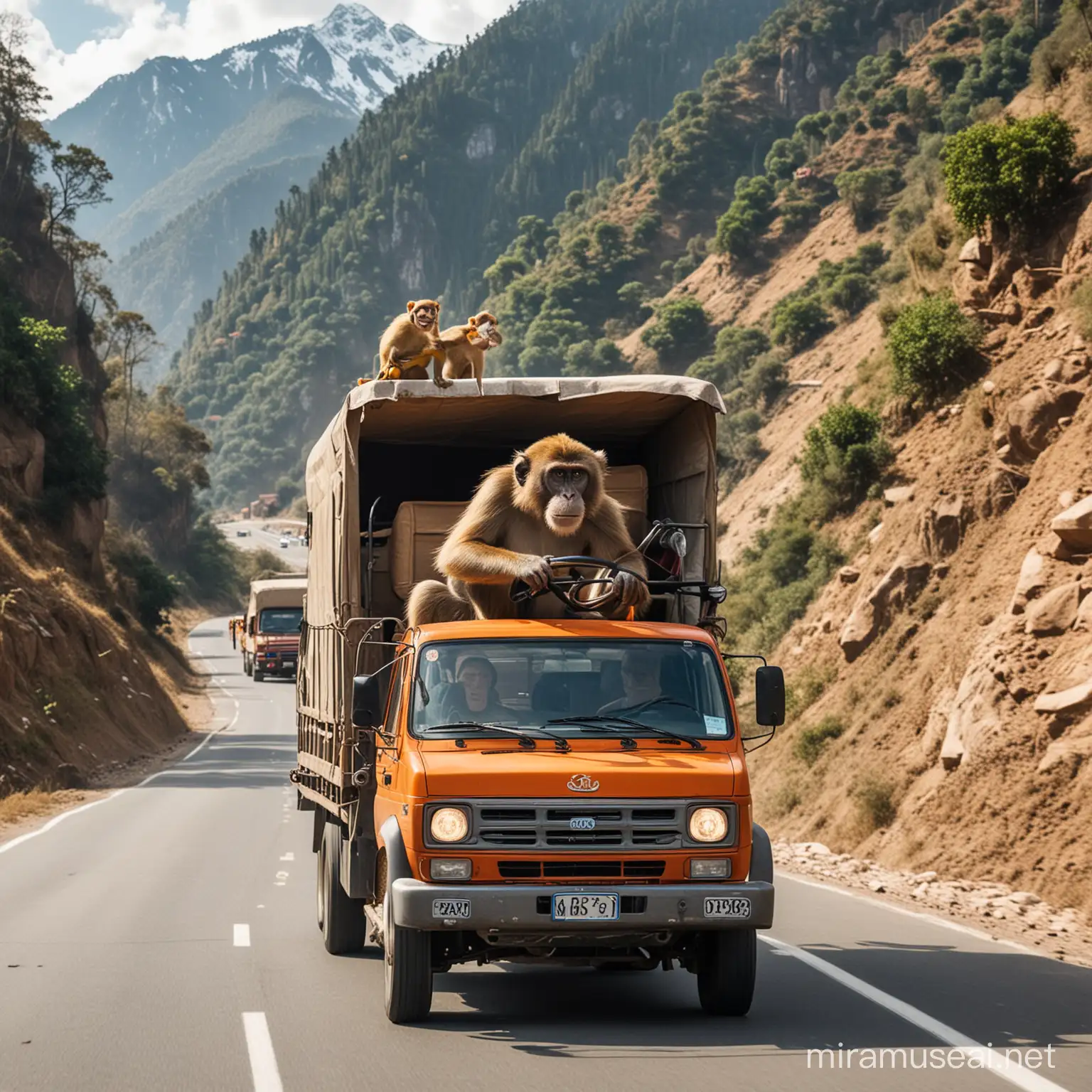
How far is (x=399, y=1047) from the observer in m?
7.80

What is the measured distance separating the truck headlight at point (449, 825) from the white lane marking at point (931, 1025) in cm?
260

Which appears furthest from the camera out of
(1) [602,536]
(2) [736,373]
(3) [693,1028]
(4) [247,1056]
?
(2) [736,373]

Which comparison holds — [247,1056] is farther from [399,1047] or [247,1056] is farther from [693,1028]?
[693,1028]

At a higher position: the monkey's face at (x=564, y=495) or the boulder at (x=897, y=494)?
the boulder at (x=897, y=494)

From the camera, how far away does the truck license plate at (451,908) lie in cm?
778

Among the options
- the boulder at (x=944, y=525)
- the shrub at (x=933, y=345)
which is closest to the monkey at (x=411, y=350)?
the boulder at (x=944, y=525)

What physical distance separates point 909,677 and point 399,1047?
58.1ft

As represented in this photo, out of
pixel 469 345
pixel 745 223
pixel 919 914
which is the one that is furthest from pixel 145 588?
pixel 919 914

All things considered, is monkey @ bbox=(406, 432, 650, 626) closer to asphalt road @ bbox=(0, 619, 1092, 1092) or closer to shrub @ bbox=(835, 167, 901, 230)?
asphalt road @ bbox=(0, 619, 1092, 1092)

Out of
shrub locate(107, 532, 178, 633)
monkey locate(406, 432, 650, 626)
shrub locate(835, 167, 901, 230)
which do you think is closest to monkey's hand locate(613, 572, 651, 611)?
monkey locate(406, 432, 650, 626)

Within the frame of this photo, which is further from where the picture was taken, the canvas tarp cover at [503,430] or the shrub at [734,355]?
the shrub at [734,355]

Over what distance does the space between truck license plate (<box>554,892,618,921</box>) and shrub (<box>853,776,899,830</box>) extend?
532 inches

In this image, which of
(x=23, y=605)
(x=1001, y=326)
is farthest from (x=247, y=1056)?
(x=23, y=605)

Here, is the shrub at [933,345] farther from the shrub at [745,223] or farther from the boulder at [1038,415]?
the shrub at [745,223]
